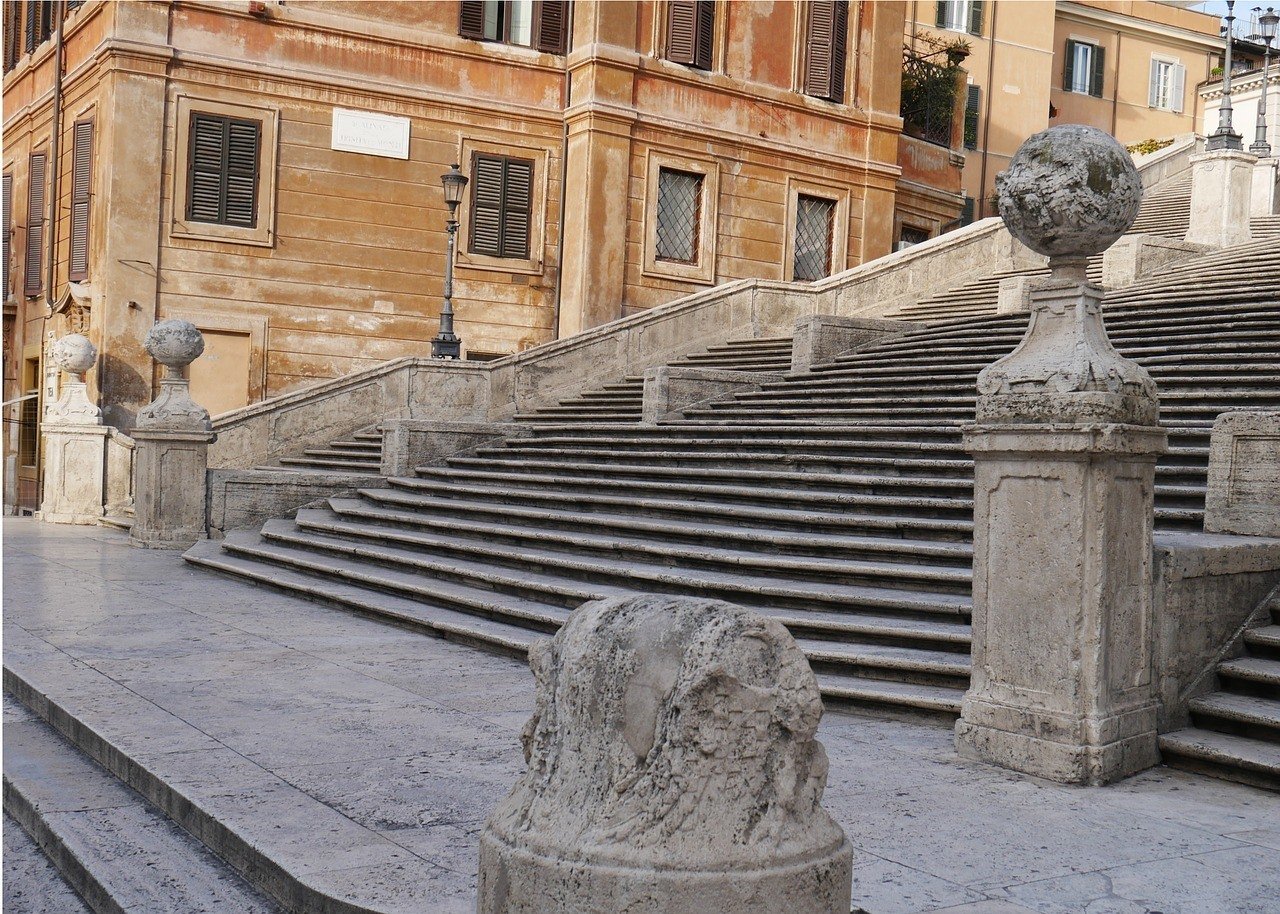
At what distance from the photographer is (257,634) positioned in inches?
376

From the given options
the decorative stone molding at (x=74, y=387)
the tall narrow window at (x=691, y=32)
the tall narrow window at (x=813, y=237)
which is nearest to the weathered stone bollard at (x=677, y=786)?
the decorative stone molding at (x=74, y=387)

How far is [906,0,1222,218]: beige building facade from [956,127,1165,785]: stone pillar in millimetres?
30786

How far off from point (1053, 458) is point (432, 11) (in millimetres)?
19129

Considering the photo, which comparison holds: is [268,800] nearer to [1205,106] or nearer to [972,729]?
[972,729]

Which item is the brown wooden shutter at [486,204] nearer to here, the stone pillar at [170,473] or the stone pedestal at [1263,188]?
the stone pillar at [170,473]

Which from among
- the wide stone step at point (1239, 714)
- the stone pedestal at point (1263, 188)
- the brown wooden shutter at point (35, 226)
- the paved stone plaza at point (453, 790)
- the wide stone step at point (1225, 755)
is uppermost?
the stone pedestal at point (1263, 188)

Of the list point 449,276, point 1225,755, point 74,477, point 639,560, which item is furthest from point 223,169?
point 1225,755

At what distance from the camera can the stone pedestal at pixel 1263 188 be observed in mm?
22203

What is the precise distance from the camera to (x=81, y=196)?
21.9 meters

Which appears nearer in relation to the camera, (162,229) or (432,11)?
(162,229)

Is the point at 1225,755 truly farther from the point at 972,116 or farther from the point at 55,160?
the point at 972,116

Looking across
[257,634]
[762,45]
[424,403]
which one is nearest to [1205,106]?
[762,45]

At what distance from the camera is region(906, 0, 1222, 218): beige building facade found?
38.4m

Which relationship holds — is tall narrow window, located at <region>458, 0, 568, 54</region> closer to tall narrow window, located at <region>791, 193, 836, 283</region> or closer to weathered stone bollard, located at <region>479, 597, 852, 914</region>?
tall narrow window, located at <region>791, 193, 836, 283</region>
